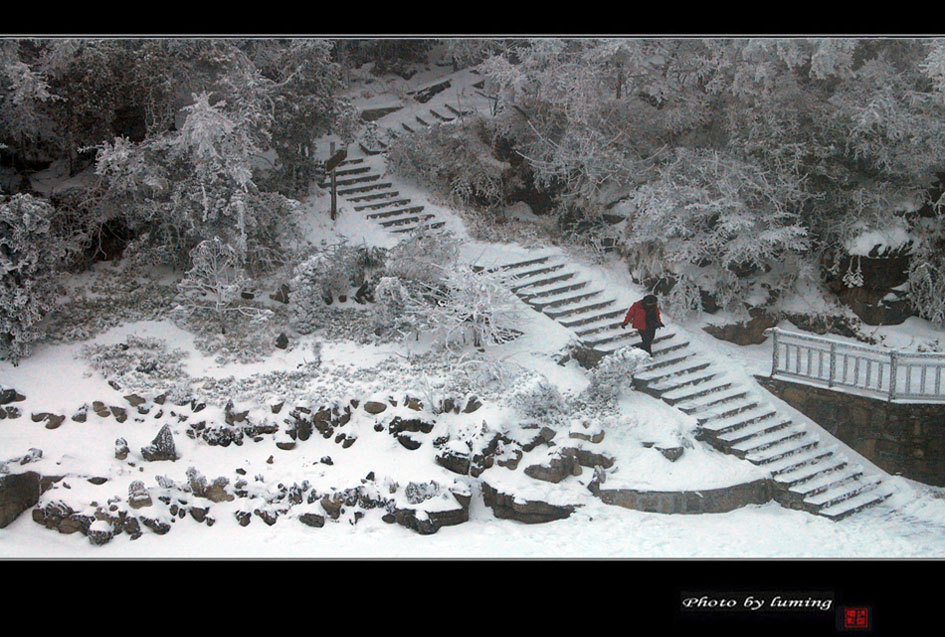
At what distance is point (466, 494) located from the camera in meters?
8.03

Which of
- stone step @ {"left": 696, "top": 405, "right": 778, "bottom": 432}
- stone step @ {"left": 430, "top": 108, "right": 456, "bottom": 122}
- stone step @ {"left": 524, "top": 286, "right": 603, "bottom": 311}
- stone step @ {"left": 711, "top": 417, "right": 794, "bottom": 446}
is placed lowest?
stone step @ {"left": 711, "top": 417, "right": 794, "bottom": 446}

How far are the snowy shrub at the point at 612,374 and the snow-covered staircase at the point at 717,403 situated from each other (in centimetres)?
33

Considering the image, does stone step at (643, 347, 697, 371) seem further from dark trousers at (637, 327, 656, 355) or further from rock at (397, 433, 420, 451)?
rock at (397, 433, 420, 451)

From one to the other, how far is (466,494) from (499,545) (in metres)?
0.55

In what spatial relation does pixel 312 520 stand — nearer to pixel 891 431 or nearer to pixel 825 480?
pixel 825 480

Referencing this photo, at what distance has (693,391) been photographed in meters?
9.05

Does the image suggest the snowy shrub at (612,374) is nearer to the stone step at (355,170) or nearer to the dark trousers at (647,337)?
the dark trousers at (647,337)

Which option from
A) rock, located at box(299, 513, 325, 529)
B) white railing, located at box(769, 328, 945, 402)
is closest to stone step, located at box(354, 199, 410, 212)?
rock, located at box(299, 513, 325, 529)

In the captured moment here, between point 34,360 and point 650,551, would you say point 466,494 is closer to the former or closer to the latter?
point 650,551

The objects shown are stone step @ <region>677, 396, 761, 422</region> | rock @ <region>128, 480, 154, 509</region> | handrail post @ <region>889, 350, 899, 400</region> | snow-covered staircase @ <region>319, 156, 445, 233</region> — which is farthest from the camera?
snow-covered staircase @ <region>319, 156, 445, 233</region>

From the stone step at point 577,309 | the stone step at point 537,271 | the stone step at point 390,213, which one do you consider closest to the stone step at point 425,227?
the stone step at point 390,213

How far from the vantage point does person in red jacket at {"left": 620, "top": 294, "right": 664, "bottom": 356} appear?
359 inches

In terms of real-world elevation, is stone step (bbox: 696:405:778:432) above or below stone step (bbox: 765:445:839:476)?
above
